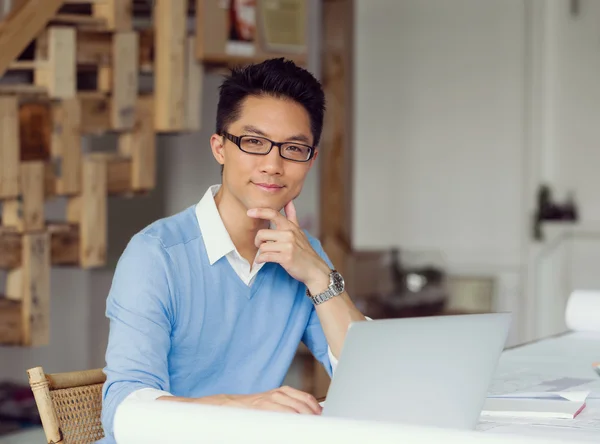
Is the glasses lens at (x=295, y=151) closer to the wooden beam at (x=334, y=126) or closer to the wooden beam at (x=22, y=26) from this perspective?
the wooden beam at (x=22, y=26)

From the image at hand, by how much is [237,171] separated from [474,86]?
427 centimetres

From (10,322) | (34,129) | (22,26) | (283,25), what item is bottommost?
(10,322)

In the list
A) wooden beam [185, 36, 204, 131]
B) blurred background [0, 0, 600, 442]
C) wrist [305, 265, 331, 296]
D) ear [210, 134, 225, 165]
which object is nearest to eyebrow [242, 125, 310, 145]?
ear [210, 134, 225, 165]

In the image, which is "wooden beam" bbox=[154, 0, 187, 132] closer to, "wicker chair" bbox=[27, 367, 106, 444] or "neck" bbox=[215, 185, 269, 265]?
"neck" bbox=[215, 185, 269, 265]

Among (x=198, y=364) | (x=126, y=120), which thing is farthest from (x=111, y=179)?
(x=198, y=364)

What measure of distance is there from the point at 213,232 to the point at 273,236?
0.11 metres

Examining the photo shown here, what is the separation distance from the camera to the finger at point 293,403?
4.24 ft

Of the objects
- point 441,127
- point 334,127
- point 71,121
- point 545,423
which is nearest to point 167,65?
point 71,121

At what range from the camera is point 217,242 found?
1.84 m

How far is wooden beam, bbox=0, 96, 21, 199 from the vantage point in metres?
3.38

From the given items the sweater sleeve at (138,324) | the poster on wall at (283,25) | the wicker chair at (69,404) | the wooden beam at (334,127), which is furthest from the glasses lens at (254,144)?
the wooden beam at (334,127)

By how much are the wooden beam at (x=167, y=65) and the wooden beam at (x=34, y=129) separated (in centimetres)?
52

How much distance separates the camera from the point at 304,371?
5340 mm

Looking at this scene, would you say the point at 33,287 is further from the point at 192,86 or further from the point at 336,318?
the point at 336,318
